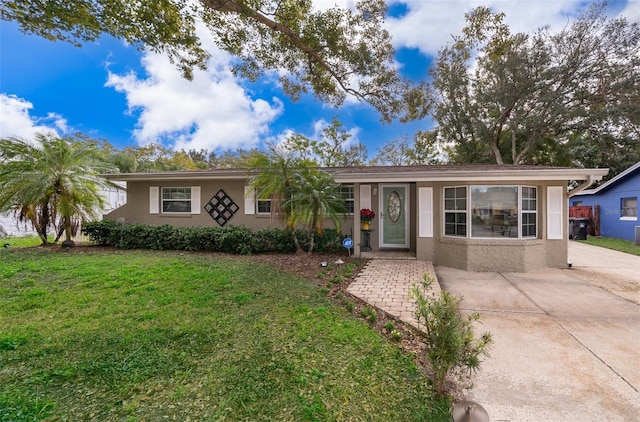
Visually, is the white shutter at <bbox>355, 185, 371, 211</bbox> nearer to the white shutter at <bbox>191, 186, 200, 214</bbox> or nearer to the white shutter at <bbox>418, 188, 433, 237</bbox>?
the white shutter at <bbox>418, 188, 433, 237</bbox>

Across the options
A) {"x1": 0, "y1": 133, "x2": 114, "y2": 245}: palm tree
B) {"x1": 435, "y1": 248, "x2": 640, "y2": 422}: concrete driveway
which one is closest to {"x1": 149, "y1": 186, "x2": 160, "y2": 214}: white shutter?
{"x1": 0, "y1": 133, "x2": 114, "y2": 245}: palm tree

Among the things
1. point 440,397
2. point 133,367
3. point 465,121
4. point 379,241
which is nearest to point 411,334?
point 440,397

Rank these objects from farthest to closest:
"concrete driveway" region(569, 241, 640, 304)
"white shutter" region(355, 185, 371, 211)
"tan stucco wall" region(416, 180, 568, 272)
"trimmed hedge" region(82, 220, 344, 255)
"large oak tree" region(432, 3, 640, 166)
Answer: "large oak tree" region(432, 3, 640, 166), "white shutter" region(355, 185, 371, 211), "trimmed hedge" region(82, 220, 344, 255), "tan stucco wall" region(416, 180, 568, 272), "concrete driveway" region(569, 241, 640, 304)

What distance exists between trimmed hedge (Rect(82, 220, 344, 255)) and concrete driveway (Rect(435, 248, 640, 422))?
13.8 feet

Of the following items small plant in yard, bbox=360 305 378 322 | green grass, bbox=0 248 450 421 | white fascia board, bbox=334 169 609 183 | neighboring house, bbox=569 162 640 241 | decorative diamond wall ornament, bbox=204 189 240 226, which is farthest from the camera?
neighboring house, bbox=569 162 640 241

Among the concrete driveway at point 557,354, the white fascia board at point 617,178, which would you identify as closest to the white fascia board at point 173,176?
the concrete driveway at point 557,354

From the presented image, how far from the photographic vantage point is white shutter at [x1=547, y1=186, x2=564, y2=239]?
7.30 meters

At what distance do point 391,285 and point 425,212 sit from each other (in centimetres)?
313

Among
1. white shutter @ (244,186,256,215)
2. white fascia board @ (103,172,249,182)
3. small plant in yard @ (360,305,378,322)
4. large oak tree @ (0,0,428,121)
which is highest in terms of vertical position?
large oak tree @ (0,0,428,121)

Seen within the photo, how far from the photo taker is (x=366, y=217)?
8.49 meters

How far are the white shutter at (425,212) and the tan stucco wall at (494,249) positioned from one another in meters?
0.11

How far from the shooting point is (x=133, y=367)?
273 cm

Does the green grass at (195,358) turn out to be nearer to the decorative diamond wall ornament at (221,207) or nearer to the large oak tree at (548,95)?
the decorative diamond wall ornament at (221,207)

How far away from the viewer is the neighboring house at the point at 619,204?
499 inches
